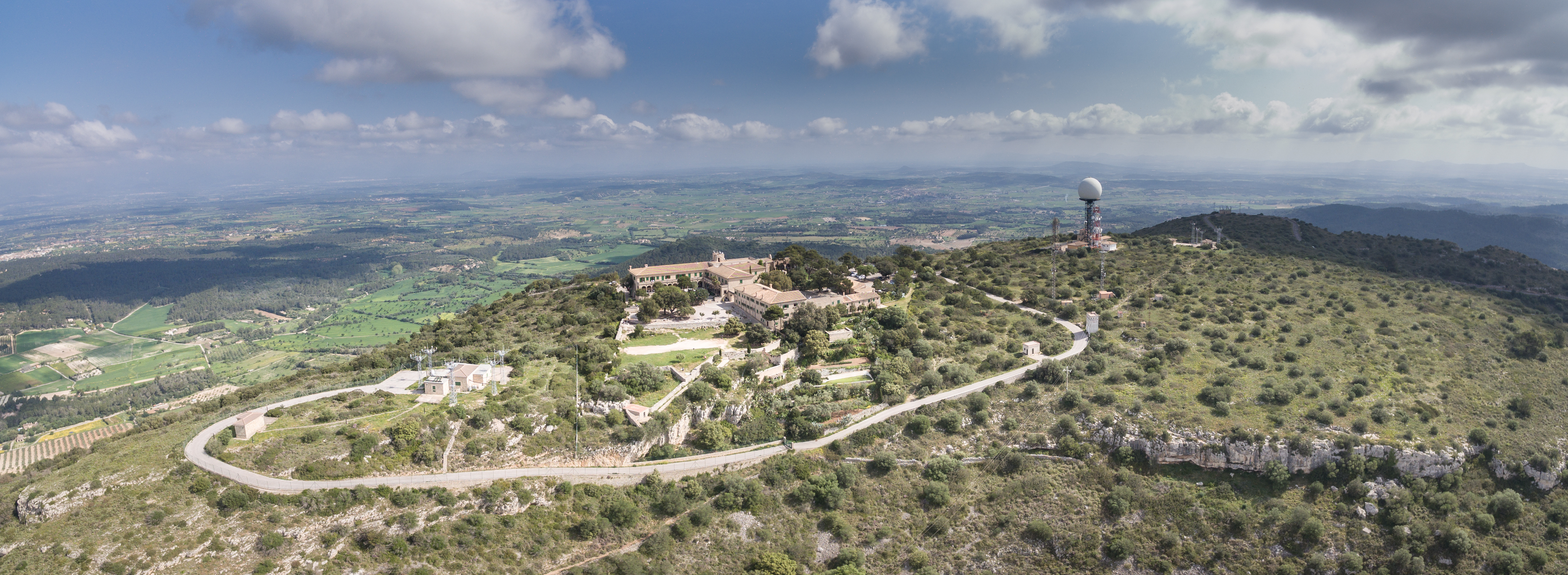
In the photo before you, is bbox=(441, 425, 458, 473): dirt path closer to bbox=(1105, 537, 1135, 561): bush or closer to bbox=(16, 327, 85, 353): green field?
bbox=(1105, 537, 1135, 561): bush

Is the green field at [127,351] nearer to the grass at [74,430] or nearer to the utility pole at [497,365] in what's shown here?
the grass at [74,430]

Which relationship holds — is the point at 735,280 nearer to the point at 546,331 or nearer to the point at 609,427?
the point at 546,331

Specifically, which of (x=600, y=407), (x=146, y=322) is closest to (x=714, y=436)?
(x=600, y=407)

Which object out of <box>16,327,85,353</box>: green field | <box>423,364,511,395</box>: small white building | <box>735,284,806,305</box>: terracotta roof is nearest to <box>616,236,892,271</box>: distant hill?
<box>735,284,806,305</box>: terracotta roof

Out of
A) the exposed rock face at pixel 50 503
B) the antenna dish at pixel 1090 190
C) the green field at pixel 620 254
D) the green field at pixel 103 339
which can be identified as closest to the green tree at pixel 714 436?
the exposed rock face at pixel 50 503

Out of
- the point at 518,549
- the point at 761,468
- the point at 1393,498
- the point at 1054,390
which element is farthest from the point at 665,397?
the point at 1393,498

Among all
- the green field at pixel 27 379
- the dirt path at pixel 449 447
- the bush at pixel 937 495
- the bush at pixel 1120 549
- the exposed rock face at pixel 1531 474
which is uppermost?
the dirt path at pixel 449 447
